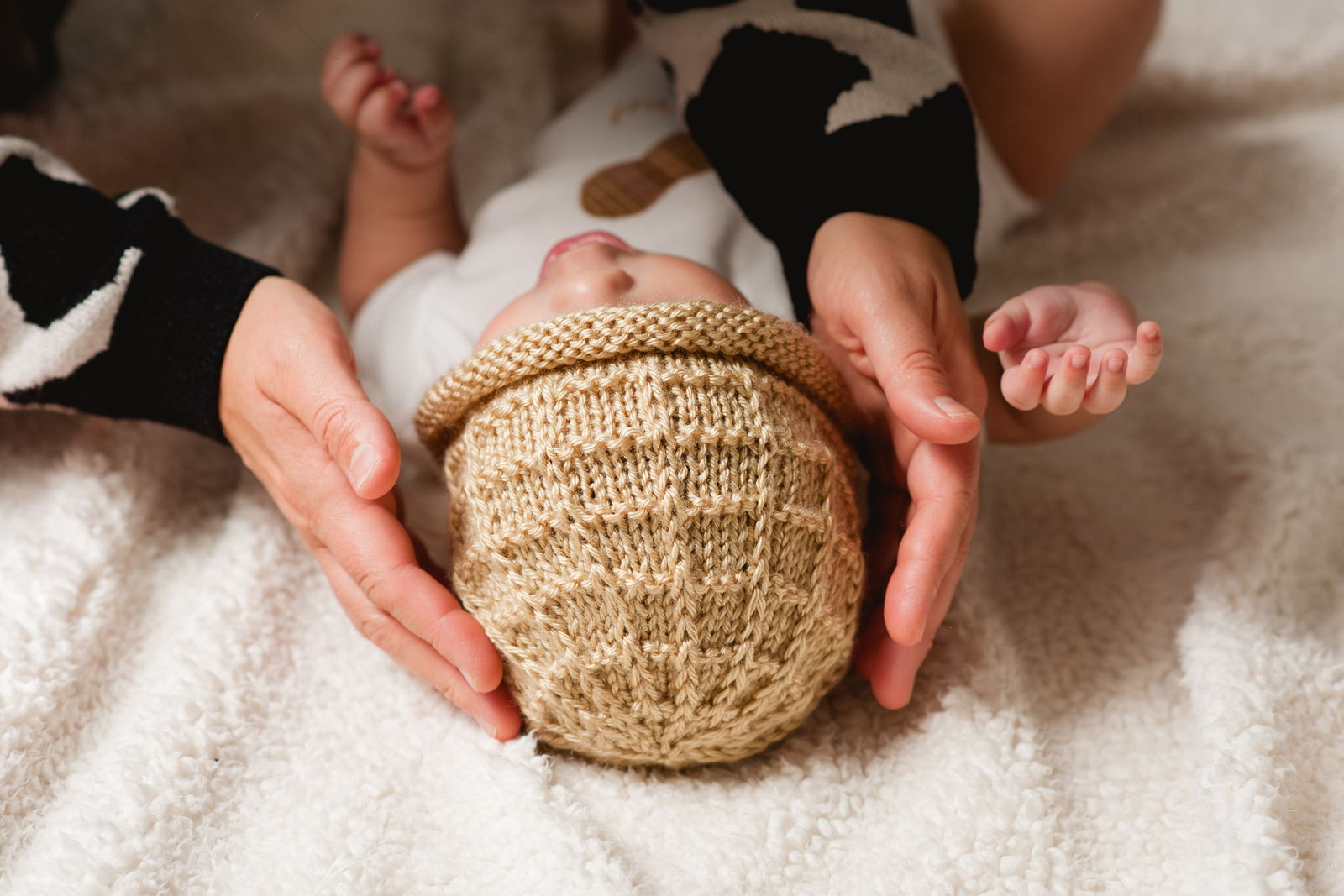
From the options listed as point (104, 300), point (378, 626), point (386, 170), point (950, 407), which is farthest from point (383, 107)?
point (950, 407)

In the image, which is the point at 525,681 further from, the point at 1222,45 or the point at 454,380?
the point at 1222,45

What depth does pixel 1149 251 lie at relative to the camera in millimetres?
1222

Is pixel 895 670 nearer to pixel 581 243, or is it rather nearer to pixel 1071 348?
pixel 1071 348

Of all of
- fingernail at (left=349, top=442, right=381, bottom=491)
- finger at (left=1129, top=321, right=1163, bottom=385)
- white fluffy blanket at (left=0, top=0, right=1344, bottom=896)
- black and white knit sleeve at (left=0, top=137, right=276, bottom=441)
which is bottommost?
white fluffy blanket at (left=0, top=0, right=1344, bottom=896)

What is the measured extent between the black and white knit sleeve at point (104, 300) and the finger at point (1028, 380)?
618 mm

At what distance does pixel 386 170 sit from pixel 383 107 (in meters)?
0.09

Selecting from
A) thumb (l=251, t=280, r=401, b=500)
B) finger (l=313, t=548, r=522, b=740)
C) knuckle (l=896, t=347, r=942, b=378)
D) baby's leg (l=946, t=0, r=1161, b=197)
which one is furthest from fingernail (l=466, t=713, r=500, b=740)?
baby's leg (l=946, t=0, r=1161, b=197)

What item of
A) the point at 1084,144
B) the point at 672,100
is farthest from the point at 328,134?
the point at 1084,144

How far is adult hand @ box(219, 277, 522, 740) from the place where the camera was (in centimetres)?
67

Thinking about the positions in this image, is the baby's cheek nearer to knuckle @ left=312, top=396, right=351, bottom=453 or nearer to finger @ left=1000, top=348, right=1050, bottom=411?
knuckle @ left=312, top=396, right=351, bottom=453

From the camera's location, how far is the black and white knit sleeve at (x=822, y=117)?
82 cm

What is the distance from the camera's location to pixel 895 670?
723 millimetres

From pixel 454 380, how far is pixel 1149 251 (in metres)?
0.97

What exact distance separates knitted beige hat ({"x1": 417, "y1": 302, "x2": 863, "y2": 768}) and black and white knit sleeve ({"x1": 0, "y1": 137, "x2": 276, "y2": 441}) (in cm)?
25
